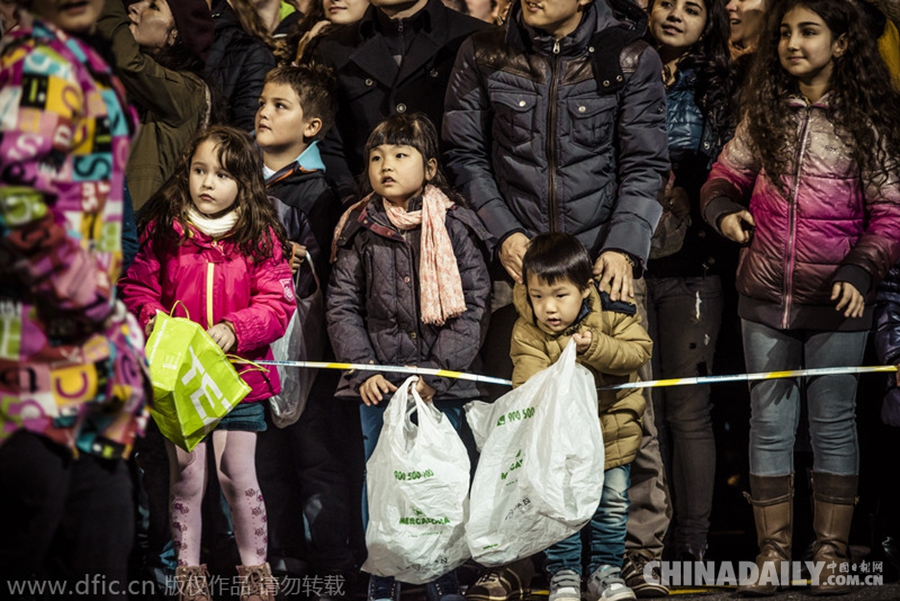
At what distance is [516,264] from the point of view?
16.7 ft

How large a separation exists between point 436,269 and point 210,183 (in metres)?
1.00

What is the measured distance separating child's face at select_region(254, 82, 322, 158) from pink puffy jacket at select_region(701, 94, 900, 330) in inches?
81.2

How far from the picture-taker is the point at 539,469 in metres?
4.65

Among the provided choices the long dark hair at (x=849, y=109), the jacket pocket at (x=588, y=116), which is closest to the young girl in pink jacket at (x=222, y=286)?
the jacket pocket at (x=588, y=116)

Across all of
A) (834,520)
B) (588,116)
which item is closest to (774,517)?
(834,520)

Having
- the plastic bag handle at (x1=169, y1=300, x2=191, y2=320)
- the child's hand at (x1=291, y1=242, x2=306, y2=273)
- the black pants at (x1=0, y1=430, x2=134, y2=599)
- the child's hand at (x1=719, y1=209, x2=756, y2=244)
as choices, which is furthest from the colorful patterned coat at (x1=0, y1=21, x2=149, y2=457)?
the child's hand at (x1=719, y1=209, x2=756, y2=244)

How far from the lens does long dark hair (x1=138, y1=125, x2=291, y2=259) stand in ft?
16.6

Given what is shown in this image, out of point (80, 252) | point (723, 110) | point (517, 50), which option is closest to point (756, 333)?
point (723, 110)

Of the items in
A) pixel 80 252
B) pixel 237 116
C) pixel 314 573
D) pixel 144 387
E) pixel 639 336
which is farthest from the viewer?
pixel 237 116

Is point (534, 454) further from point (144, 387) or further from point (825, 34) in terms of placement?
point (825, 34)

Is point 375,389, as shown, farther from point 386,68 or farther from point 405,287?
point 386,68

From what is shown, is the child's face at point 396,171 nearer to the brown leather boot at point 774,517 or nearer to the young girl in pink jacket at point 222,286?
the young girl in pink jacket at point 222,286

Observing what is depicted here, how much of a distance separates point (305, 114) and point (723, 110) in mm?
1902

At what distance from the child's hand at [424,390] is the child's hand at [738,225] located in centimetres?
141
